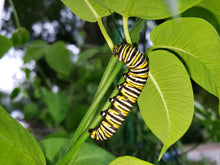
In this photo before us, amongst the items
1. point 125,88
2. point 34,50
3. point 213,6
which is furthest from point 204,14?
point 34,50

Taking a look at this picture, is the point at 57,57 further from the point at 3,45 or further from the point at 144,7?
the point at 144,7

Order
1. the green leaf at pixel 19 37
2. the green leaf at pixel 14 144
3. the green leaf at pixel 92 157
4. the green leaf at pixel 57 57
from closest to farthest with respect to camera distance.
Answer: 1. the green leaf at pixel 14 144
2. the green leaf at pixel 92 157
3. the green leaf at pixel 19 37
4. the green leaf at pixel 57 57

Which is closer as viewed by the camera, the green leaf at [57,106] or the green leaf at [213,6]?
the green leaf at [213,6]

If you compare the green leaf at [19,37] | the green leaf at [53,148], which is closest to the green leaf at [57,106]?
the green leaf at [19,37]

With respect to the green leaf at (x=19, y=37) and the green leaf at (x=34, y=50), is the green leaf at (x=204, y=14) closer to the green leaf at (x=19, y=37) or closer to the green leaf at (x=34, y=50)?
the green leaf at (x=19, y=37)

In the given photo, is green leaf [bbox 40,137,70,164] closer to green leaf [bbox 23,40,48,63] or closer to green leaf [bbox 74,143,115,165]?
green leaf [bbox 74,143,115,165]
